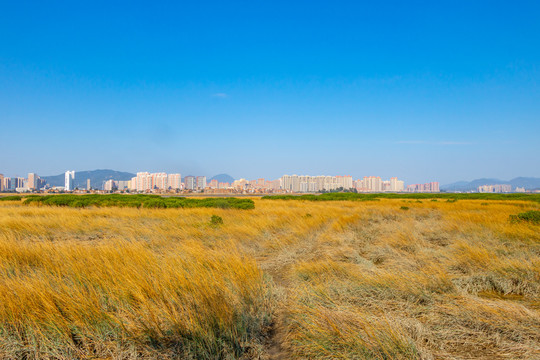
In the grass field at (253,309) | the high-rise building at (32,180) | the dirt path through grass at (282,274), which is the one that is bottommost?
the dirt path through grass at (282,274)

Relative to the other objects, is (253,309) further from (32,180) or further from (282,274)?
(32,180)

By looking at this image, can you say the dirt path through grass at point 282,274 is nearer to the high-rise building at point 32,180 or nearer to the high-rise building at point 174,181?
the high-rise building at point 174,181

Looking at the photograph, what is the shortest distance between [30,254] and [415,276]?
268 inches

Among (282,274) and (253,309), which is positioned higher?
(253,309)

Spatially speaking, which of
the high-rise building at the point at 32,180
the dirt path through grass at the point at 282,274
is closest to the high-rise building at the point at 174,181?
the high-rise building at the point at 32,180

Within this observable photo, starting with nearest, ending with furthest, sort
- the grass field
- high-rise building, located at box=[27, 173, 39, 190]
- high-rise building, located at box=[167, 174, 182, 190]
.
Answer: the grass field → high-rise building, located at box=[27, 173, 39, 190] → high-rise building, located at box=[167, 174, 182, 190]

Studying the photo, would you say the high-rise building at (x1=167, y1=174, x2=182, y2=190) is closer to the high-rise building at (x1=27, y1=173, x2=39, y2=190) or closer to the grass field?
the high-rise building at (x1=27, y1=173, x2=39, y2=190)

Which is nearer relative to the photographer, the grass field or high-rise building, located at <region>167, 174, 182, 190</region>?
the grass field

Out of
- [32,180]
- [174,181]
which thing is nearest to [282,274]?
[174,181]

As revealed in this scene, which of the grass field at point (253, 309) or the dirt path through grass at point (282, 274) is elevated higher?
the grass field at point (253, 309)

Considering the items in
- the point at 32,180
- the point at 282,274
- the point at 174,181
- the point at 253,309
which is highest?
the point at 174,181

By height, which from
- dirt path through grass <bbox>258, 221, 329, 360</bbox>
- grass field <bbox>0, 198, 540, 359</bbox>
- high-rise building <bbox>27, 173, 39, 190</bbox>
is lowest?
dirt path through grass <bbox>258, 221, 329, 360</bbox>

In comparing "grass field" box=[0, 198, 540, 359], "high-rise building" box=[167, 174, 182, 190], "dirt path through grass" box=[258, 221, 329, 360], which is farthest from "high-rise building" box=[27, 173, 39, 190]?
"grass field" box=[0, 198, 540, 359]

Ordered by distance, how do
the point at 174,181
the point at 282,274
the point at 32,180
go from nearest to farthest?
Answer: the point at 282,274 → the point at 32,180 → the point at 174,181
